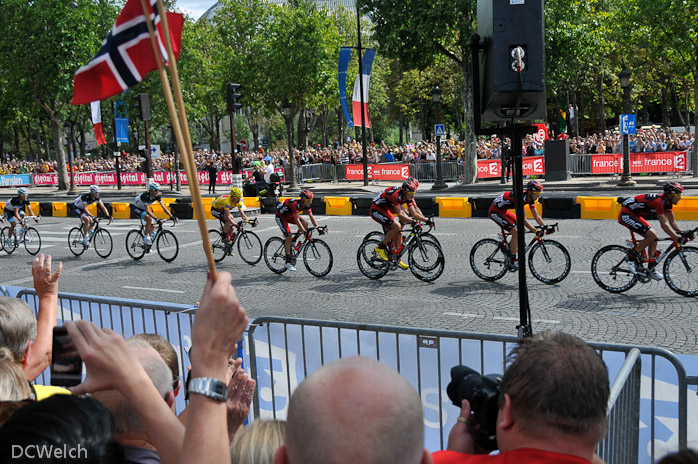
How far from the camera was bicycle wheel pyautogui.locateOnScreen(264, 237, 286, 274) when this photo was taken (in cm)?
1329

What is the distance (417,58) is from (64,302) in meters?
22.8

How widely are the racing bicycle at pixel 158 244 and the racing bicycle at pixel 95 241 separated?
823 millimetres

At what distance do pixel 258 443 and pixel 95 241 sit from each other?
50.6 ft

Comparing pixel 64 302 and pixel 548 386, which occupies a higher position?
pixel 548 386

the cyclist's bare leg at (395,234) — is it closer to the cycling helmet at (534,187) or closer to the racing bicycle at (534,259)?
the racing bicycle at (534,259)

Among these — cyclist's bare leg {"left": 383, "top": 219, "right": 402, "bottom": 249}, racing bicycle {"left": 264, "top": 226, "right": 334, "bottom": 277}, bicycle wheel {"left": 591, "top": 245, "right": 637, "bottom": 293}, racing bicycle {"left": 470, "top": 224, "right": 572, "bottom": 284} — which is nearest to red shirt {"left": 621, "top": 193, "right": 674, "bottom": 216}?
bicycle wheel {"left": 591, "top": 245, "right": 637, "bottom": 293}

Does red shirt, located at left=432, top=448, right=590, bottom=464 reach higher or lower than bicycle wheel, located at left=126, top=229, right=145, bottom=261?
higher

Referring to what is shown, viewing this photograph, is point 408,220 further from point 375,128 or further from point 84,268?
point 375,128

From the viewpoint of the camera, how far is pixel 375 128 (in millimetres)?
75750

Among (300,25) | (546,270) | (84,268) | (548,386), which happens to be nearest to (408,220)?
(546,270)

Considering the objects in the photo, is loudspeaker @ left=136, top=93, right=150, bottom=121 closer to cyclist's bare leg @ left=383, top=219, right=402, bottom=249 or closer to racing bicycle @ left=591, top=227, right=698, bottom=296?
cyclist's bare leg @ left=383, top=219, right=402, bottom=249

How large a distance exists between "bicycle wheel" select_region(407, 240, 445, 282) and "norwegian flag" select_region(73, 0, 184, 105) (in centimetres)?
898

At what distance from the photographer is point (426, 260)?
11977mm

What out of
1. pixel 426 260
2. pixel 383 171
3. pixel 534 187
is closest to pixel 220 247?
pixel 426 260
